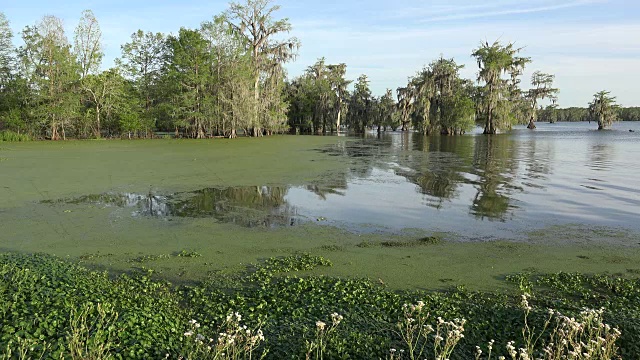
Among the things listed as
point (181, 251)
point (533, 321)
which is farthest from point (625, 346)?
point (181, 251)

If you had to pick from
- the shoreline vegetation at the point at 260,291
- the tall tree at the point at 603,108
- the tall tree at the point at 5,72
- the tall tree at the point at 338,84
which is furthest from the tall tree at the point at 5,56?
the tall tree at the point at 603,108

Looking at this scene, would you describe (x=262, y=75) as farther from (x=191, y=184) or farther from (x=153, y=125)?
(x=191, y=184)

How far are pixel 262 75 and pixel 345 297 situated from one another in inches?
1617

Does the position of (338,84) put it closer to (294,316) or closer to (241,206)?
(241,206)

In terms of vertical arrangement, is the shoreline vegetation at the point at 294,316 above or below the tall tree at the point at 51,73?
below

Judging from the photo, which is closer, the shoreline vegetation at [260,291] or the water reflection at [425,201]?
the shoreline vegetation at [260,291]

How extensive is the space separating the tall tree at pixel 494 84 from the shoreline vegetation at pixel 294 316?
152 ft

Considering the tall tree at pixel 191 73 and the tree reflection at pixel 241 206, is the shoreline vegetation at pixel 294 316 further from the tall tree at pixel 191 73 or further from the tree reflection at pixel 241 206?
the tall tree at pixel 191 73

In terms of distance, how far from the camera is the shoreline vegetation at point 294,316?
11.6 ft

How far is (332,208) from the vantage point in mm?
10094

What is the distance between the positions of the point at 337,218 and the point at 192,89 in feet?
97.3

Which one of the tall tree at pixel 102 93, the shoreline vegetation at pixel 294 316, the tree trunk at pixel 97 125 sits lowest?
the shoreline vegetation at pixel 294 316

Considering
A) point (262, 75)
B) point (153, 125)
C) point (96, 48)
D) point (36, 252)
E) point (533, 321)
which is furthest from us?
point (262, 75)

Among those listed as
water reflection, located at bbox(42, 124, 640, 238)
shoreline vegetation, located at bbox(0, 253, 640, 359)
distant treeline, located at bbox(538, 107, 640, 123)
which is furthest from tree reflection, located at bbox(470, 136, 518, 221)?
distant treeline, located at bbox(538, 107, 640, 123)
